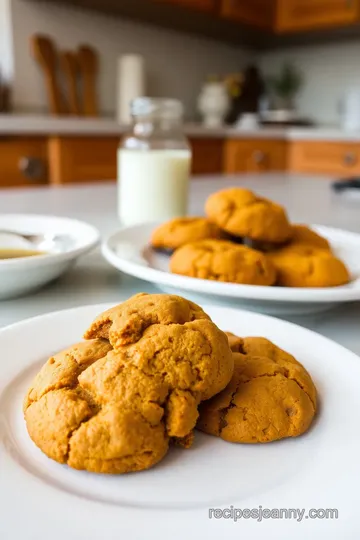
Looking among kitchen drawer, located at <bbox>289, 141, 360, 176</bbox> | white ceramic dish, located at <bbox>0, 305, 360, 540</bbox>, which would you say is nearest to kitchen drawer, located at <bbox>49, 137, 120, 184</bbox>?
kitchen drawer, located at <bbox>289, 141, 360, 176</bbox>

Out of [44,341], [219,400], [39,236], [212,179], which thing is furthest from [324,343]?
[212,179]

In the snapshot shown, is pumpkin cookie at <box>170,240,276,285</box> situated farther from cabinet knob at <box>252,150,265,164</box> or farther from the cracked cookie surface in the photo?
cabinet knob at <box>252,150,265,164</box>

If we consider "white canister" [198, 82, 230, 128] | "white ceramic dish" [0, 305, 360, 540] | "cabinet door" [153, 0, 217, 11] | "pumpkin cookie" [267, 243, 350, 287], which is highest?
"cabinet door" [153, 0, 217, 11]

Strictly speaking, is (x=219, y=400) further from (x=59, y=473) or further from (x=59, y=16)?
(x=59, y=16)

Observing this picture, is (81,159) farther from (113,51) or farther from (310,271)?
(310,271)

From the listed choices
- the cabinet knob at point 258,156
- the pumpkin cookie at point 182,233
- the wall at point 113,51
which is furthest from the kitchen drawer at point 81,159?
the pumpkin cookie at point 182,233

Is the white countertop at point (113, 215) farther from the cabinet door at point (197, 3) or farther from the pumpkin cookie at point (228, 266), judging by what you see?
the cabinet door at point (197, 3)
